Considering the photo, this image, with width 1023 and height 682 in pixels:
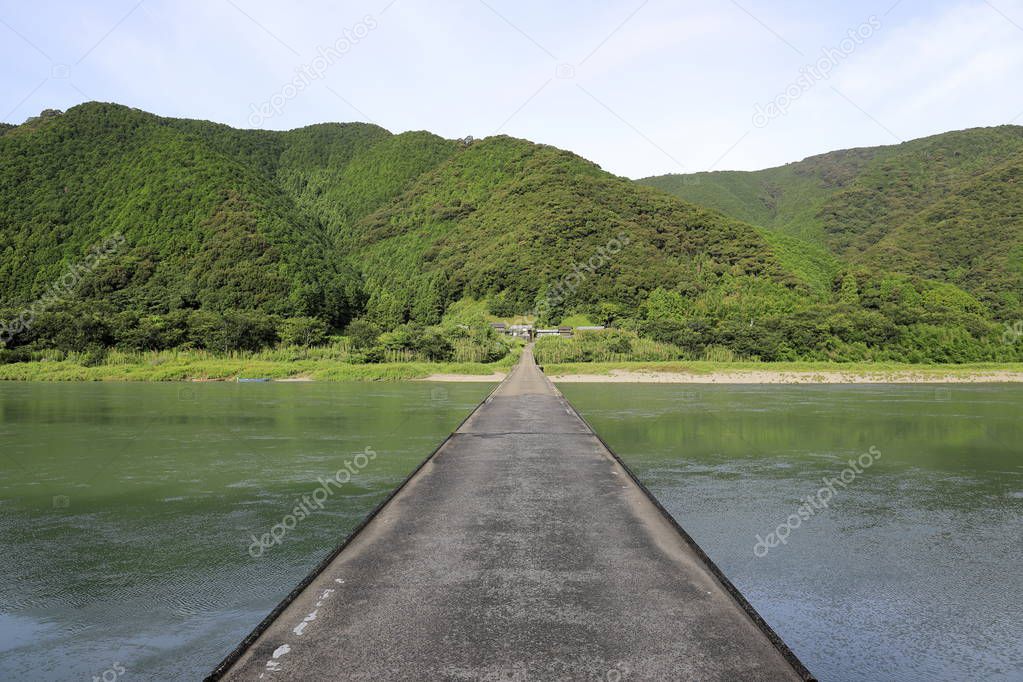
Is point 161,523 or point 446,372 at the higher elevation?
point 446,372

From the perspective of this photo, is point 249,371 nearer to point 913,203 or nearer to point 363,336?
point 363,336

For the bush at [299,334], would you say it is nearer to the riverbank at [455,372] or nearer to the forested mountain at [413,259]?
the forested mountain at [413,259]

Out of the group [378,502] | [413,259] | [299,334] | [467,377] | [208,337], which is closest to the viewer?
[378,502]

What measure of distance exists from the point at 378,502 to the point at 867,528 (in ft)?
19.9

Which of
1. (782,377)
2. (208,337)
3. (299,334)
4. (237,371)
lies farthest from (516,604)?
(299,334)

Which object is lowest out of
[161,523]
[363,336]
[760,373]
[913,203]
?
[760,373]

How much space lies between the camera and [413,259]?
116 meters

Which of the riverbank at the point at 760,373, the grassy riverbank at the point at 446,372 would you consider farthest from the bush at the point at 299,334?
the riverbank at the point at 760,373

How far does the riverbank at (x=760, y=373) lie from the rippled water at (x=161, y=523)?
72.7ft

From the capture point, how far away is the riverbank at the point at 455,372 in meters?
39.7

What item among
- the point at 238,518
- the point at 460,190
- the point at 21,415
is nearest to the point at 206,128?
the point at 460,190

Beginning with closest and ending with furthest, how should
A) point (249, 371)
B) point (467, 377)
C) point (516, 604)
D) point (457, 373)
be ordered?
point (516, 604) < point (467, 377) < point (457, 373) < point (249, 371)

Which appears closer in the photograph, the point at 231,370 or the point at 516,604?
the point at 516,604

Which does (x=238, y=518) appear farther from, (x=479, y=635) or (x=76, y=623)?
(x=479, y=635)
